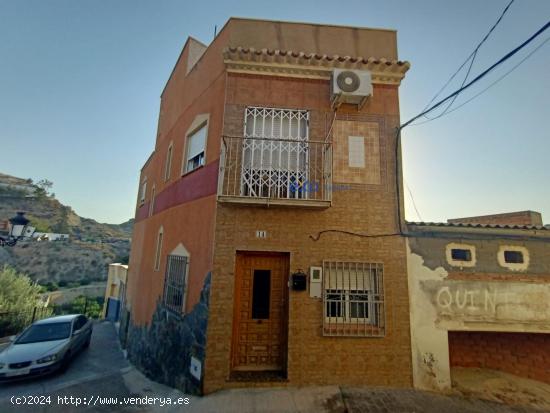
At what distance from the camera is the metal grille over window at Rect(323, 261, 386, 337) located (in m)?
5.20

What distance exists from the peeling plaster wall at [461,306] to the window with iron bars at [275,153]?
3.20m

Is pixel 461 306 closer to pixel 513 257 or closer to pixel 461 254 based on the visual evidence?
pixel 461 254

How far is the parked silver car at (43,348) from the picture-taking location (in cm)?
709

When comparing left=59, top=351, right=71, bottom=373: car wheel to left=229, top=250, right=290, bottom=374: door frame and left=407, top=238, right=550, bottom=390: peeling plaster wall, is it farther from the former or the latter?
left=407, top=238, right=550, bottom=390: peeling plaster wall

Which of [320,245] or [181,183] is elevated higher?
[181,183]

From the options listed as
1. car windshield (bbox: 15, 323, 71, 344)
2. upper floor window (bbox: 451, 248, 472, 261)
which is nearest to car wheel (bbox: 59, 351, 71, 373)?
car windshield (bbox: 15, 323, 71, 344)

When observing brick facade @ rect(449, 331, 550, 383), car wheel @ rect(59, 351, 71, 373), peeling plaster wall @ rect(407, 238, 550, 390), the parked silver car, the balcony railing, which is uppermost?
the balcony railing

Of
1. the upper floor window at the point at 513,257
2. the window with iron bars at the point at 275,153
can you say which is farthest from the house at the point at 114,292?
the upper floor window at the point at 513,257

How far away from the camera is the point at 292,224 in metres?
5.46

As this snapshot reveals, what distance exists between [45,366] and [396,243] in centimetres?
1027

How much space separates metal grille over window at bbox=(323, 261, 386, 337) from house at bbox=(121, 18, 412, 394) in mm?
25

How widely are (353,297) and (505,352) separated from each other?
4170mm

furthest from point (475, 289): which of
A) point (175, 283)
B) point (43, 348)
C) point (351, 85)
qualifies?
point (43, 348)

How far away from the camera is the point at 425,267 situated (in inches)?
217
